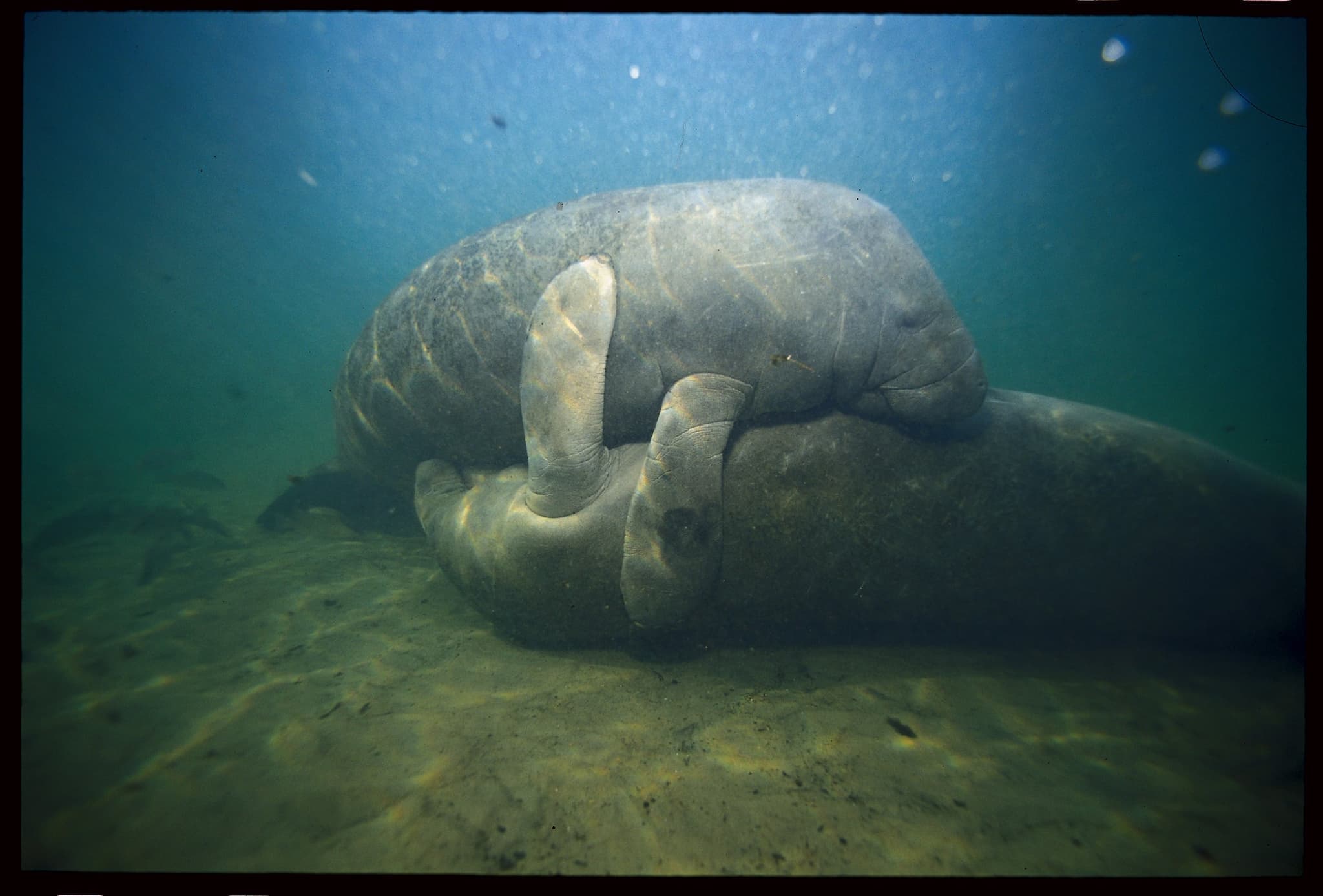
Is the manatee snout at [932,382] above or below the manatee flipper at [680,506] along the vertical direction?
above

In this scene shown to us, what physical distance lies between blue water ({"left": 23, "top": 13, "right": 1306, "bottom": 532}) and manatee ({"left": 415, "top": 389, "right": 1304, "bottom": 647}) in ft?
8.37

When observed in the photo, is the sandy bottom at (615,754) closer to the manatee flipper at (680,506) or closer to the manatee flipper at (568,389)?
the manatee flipper at (680,506)

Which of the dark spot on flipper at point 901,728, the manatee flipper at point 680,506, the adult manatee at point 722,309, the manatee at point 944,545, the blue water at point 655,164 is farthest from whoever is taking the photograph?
the blue water at point 655,164

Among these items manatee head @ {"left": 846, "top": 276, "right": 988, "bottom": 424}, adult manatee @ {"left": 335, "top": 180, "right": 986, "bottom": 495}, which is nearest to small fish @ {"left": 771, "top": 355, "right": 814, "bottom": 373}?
adult manatee @ {"left": 335, "top": 180, "right": 986, "bottom": 495}

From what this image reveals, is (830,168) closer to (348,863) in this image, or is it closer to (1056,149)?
(1056,149)

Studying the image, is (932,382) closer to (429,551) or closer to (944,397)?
(944,397)

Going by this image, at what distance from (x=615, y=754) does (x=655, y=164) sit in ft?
211

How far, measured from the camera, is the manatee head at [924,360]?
3102 mm

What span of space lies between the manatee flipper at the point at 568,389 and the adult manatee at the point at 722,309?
16 millimetres

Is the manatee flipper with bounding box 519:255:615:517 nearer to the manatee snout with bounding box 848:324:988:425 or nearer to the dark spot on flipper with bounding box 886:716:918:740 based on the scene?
the manatee snout with bounding box 848:324:988:425

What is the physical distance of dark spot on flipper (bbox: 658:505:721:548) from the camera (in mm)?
2807

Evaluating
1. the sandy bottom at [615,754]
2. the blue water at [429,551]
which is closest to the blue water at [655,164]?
the blue water at [429,551]

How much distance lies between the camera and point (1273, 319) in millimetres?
38812

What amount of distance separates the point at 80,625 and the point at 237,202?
4108 cm
